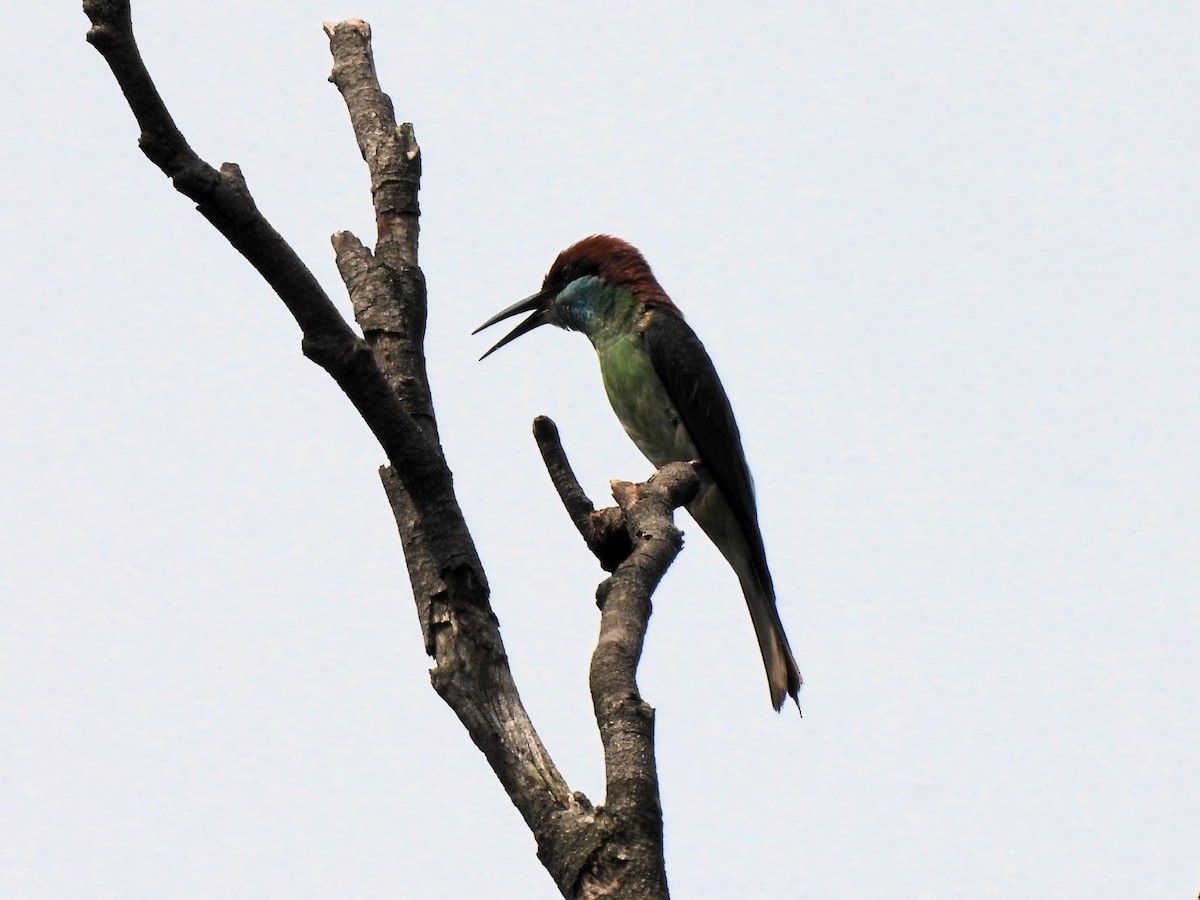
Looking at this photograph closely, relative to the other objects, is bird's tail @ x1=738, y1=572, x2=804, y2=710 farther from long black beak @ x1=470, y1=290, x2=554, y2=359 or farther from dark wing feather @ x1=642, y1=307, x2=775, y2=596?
long black beak @ x1=470, y1=290, x2=554, y2=359

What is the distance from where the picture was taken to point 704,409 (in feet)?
21.3

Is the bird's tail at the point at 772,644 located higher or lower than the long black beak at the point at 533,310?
lower

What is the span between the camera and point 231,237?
8.46 feet

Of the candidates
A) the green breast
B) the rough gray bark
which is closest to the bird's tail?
the green breast

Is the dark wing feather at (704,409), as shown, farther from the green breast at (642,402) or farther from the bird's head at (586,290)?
the bird's head at (586,290)

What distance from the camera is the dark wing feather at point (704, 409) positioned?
641 centimetres

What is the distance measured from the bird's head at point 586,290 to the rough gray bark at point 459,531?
2928mm

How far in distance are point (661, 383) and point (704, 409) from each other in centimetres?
24

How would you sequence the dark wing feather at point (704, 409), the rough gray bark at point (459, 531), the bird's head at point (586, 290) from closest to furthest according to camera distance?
the rough gray bark at point (459, 531) < the dark wing feather at point (704, 409) < the bird's head at point (586, 290)

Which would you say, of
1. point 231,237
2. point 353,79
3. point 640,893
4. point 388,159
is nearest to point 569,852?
point 640,893

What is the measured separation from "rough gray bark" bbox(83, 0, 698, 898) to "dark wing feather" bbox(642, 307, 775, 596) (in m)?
2.77

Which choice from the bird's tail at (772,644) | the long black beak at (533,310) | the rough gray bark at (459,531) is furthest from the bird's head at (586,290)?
the rough gray bark at (459,531)

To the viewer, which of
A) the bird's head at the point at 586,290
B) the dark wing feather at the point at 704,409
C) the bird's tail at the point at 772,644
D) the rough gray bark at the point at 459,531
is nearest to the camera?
the rough gray bark at the point at 459,531

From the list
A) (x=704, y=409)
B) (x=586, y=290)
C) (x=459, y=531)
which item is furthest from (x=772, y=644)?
(x=459, y=531)
